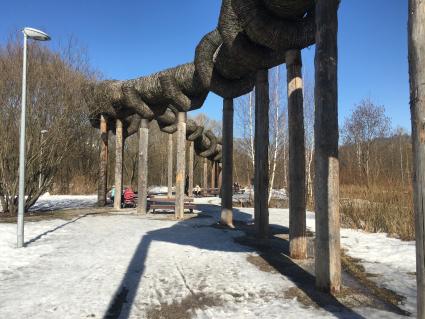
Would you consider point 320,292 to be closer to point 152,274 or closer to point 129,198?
point 152,274

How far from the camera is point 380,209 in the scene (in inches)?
448

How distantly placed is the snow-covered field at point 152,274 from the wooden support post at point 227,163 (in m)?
1.11

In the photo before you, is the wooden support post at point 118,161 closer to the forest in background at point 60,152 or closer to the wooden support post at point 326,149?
the forest in background at point 60,152

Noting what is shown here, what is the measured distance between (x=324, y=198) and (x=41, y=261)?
16.2 feet

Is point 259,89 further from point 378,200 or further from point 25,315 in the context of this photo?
point 25,315

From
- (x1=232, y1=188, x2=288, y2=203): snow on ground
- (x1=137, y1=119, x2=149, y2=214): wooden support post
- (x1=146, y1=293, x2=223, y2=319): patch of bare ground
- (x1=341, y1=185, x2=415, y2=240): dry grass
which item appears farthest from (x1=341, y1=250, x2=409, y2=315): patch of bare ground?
(x1=232, y1=188, x2=288, y2=203): snow on ground

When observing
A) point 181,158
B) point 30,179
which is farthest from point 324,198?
point 30,179

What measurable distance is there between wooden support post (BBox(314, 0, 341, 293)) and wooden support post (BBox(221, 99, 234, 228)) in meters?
5.85

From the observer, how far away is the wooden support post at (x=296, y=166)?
731 cm

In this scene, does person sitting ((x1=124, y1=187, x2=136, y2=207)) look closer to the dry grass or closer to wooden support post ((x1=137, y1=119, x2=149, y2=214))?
wooden support post ((x1=137, y1=119, x2=149, y2=214))

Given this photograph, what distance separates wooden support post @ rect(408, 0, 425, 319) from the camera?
9.80 feet

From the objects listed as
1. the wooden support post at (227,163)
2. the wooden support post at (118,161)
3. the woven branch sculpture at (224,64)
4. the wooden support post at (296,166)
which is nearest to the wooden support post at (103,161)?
the woven branch sculpture at (224,64)

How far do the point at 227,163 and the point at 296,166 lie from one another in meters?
4.14

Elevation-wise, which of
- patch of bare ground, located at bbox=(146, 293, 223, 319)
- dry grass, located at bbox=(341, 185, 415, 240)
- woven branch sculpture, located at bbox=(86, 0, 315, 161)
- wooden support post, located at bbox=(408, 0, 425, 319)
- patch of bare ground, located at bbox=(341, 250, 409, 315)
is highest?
woven branch sculpture, located at bbox=(86, 0, 315, 161)
